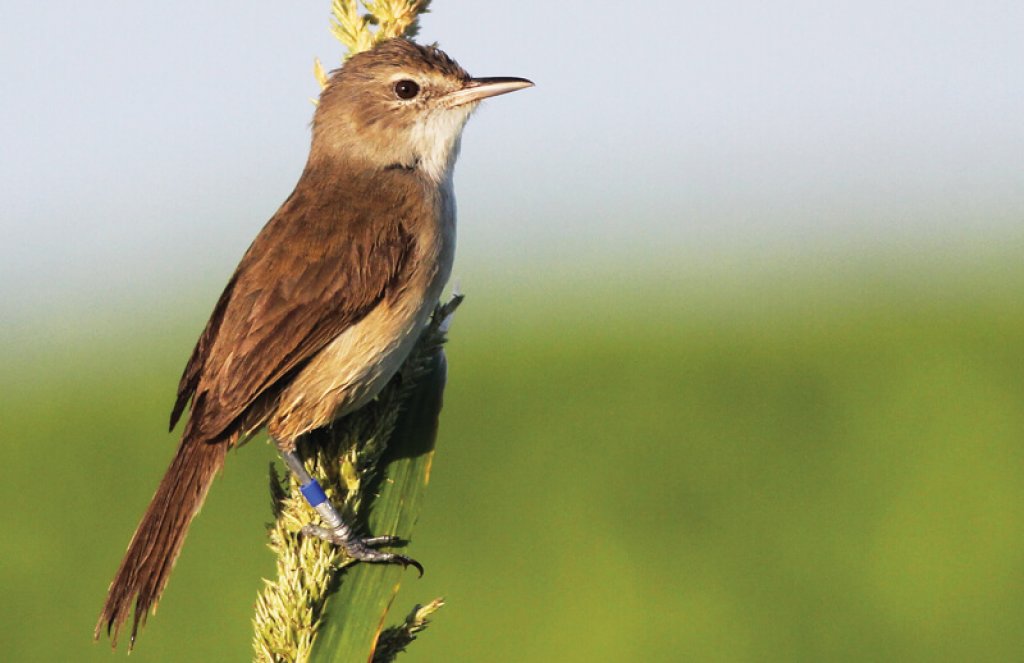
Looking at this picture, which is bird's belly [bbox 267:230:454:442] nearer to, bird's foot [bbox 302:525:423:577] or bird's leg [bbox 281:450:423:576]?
bird's leg [bbox 281:450:423:576]

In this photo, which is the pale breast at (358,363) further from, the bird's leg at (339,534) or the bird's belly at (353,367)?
the bird's leg at (339,534)

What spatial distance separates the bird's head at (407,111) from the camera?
15.1ft

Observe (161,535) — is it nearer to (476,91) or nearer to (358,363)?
(358,363)

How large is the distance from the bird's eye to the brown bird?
4cm

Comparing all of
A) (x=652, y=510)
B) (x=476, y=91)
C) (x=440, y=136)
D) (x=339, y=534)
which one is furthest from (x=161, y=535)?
(x=652, y=510)

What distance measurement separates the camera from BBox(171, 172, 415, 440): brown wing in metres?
3.95

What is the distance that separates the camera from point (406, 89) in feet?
15.3

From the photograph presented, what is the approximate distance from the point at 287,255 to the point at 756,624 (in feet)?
14.8

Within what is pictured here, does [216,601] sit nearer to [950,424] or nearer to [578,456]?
[578,456]

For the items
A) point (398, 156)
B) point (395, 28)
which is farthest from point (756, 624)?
point (395, 28)

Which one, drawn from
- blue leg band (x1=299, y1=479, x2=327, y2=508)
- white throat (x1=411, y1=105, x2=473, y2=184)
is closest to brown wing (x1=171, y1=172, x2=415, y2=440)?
blue leg band (x1=299, y1=479, x2=327, y2=508)

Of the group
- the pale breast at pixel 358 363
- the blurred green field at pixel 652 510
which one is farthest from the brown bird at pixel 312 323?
the blurred green field at pixel 652 510

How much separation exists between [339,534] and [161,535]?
0.56m

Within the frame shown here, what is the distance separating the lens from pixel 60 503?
26.6 feet
